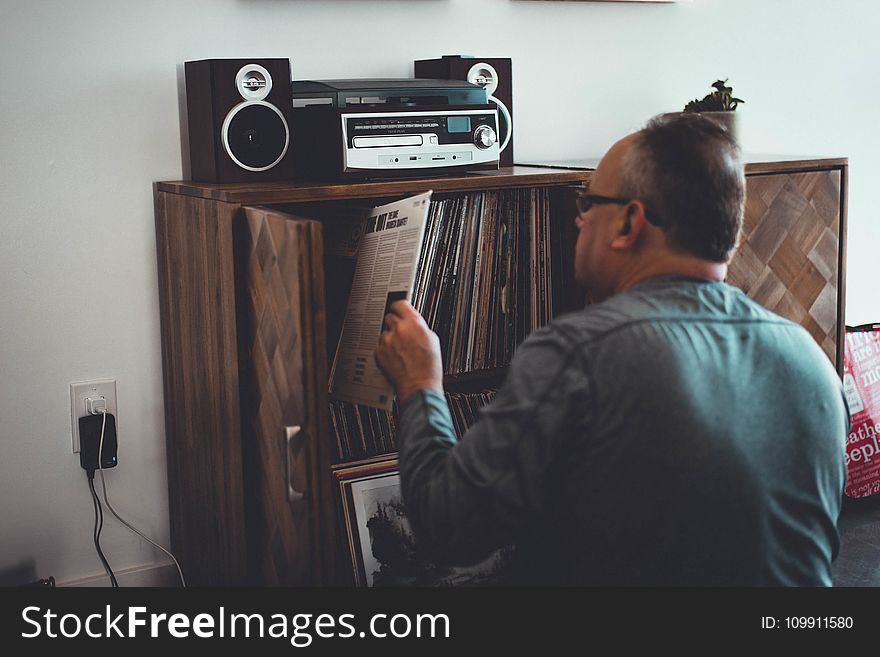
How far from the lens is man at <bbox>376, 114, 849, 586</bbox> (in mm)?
1071

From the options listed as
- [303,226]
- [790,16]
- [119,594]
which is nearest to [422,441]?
[303,226]

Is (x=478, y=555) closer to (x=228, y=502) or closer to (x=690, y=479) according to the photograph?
(x=690, y=479)

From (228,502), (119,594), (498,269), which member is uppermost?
(498,269)

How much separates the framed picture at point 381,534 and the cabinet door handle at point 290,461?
255 mm

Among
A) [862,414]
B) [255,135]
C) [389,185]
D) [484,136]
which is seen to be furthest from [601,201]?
[862,414]

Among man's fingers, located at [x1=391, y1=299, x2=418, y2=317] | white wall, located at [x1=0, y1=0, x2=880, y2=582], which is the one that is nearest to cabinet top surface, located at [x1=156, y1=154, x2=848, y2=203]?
white wall, located at [x1=0, y1=0, x2=880, y2=582]

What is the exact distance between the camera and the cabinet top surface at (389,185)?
1604 millimetres

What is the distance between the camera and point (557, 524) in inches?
46.1

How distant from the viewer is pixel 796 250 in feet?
7.06

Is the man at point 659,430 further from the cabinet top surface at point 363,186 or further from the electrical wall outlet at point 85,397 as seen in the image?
the electrical wall outlet at point 85,397

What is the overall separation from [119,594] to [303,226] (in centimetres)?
81

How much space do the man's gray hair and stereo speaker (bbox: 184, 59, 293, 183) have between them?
0.82 metres

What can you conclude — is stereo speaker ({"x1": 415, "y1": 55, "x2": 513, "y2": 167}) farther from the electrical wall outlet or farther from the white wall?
the electrical wall outlet

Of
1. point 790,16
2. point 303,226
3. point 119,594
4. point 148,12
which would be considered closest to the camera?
point 303,226
